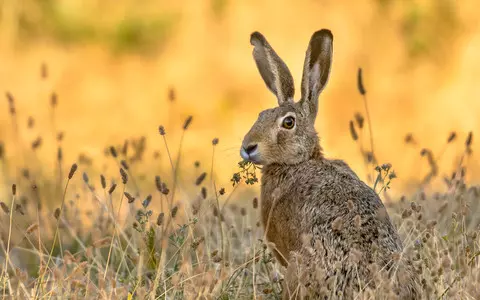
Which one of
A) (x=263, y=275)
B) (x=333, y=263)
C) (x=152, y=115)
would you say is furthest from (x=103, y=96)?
(x=333, y=263)

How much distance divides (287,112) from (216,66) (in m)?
9.75

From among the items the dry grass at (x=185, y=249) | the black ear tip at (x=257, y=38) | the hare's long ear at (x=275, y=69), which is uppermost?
the black ear tip at (x=257, y=38)

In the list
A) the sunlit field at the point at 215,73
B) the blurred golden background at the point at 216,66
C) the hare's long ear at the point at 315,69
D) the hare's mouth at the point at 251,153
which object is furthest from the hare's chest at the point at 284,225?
the blurred golden background at the point at 216,66

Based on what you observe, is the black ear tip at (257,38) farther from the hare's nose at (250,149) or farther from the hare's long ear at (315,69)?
the hare's nose at (250,149)

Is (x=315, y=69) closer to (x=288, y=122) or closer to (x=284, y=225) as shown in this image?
(x=288, y=122)

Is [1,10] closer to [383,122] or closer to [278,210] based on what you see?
[383,122]

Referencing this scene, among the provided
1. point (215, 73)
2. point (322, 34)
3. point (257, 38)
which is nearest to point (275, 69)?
point (257, 38)

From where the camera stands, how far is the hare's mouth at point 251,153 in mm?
5691

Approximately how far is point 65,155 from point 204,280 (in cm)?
827

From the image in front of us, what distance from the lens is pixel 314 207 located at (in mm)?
5215

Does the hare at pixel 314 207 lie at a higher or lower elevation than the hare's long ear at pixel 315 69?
lower

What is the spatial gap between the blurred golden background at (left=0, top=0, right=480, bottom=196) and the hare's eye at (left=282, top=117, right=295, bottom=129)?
7.28 meters

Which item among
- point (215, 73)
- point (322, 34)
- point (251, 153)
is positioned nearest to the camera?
point (251, 153)

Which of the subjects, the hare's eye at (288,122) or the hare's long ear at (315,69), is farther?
the hare's long ear at (315,69)
